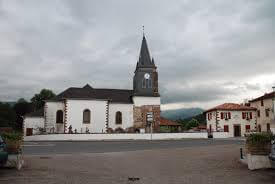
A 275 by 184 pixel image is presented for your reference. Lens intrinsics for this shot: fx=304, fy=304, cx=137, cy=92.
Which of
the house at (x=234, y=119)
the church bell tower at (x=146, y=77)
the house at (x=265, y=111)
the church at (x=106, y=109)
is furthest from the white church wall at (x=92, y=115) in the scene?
the house at (x=265, y=111)

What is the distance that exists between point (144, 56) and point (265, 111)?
72.3 ft

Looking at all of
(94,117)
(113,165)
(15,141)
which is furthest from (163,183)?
(94,117)

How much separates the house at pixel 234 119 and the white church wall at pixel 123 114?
1439 cm

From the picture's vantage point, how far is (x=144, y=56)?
51.4 meters

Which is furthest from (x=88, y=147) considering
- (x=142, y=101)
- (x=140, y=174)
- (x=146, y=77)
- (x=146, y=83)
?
(x=146, y=77)

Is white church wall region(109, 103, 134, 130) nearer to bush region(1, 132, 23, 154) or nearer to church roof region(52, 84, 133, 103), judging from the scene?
church roof region(52, 84, 133, 103)

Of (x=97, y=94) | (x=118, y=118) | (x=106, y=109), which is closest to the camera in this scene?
(x=106, y=109)

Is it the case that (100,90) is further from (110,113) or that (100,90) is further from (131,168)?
(131,168)

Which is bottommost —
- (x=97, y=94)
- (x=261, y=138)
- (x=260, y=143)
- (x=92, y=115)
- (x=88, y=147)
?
(x=88, y=147)

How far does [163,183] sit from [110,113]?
125 ft

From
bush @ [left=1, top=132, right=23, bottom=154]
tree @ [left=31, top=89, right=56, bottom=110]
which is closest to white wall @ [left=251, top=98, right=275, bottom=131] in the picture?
bush @ [left=1, top=132, right=23, bottom=154]

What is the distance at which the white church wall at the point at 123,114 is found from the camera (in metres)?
46.7

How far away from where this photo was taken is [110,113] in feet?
153

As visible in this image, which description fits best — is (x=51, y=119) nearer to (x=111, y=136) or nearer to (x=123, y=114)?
(x=123, y=114)
